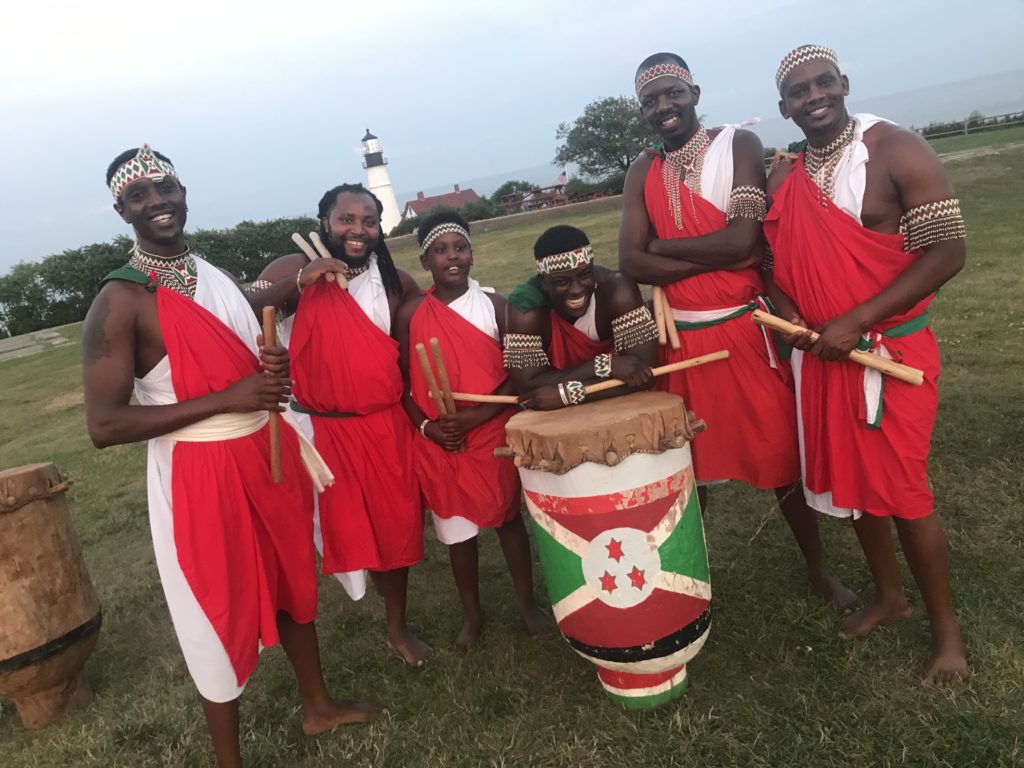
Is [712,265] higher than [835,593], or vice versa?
[712,265]

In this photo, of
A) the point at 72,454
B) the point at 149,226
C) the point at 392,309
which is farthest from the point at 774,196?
the point at 72,454

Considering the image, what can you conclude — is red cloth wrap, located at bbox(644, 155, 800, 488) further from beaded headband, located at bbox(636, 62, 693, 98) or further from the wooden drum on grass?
the wooden drum on grass

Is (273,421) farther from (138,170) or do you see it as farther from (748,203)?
(748,203)

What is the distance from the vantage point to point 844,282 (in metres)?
2.74

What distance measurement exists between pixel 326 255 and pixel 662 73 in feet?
5.52

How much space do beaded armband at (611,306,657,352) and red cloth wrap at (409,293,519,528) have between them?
2.07ft

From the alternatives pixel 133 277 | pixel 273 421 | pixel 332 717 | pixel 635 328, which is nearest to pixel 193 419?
pixel 273 421

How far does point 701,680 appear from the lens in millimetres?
3090

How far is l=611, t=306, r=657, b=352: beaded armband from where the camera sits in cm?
306

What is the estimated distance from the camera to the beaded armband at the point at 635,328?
3061 mm

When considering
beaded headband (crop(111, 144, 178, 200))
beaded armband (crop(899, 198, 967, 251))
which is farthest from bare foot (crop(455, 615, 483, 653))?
beaded armband (crop(899, 198, 967, 251))

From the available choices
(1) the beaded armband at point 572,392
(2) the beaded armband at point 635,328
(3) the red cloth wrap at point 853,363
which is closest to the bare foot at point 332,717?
(1) the beaded armband at point 572,392

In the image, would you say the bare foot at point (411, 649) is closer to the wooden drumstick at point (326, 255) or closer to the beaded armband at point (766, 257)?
the wooden drumstick at point (326, 255)

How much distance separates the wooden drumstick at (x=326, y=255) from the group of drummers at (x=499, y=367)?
0.15 feet
